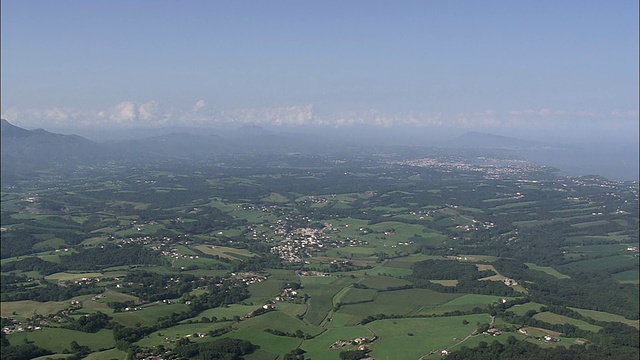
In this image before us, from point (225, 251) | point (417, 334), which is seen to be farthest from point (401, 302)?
point (225, 251)

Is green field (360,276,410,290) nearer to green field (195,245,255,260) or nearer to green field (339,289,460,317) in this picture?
green field (339,289,460,317)

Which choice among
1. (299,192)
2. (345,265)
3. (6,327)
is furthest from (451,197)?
(6,327)

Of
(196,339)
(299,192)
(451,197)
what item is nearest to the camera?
(196,339)

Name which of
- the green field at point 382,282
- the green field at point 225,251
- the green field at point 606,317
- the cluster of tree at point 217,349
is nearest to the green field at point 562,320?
the green field at point 606,317

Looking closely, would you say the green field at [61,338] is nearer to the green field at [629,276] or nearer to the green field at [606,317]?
the green field at [606,317]

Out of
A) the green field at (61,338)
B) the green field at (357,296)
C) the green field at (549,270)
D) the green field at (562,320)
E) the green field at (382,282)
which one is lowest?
the green field at (61,338)

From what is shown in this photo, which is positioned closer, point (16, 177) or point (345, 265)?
point (345, 265)

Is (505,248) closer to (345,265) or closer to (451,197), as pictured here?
(345,265)
